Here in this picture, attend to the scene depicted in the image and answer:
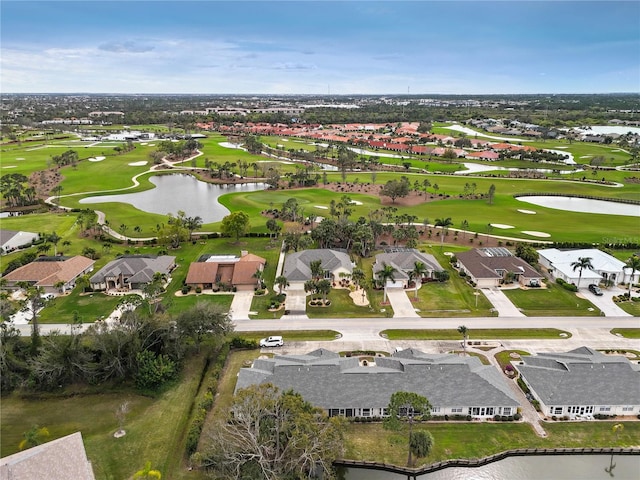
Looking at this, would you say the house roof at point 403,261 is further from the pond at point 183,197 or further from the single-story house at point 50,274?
the single-story house at point 50,274

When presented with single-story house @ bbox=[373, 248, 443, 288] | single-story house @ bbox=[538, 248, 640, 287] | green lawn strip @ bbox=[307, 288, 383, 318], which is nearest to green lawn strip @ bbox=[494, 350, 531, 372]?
green lawn strip @ bbox=[307, 288, 383, 318]

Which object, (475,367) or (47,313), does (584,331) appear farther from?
(47,313)

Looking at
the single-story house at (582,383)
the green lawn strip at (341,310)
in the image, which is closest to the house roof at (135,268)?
the green lawn strip at (341,310)

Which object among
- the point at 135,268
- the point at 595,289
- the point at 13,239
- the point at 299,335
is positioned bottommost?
the point at 299,335

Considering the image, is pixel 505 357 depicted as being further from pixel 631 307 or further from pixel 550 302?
pixel 631 307

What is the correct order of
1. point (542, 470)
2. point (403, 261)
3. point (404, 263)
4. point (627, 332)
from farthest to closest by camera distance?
point (403, 261)
point (404, 263)
point (627, 332)
point (542, 470)

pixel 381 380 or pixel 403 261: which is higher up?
pixel 403 261

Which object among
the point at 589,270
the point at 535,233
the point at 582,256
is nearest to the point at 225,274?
the point at 589,270
